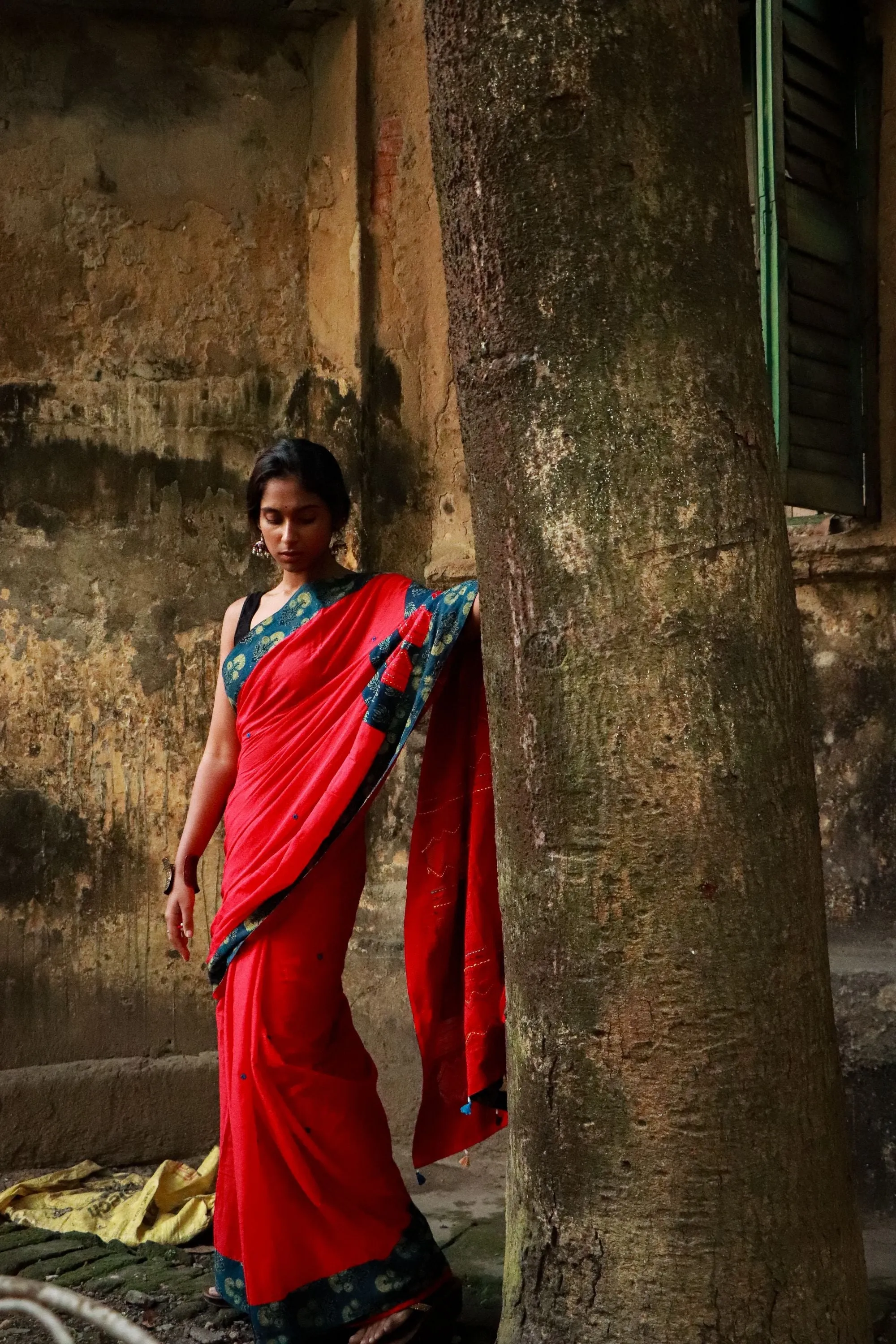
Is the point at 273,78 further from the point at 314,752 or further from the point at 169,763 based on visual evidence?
the point at 314,752

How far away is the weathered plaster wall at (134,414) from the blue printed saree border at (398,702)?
166cm

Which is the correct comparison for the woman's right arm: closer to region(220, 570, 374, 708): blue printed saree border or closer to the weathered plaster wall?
region(220, 570, 374, 708): blue printed saree border

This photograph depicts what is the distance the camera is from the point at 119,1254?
3375 millimetres

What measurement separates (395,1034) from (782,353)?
236cm

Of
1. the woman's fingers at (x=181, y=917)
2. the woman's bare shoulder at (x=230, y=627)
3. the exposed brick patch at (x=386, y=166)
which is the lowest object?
the woman's fingers at (x=181, y=917)

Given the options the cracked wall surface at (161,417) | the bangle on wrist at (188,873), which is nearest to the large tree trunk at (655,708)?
the bangle on wrist at (188,873)

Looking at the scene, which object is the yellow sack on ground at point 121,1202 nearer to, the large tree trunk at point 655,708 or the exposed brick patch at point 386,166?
the large tree trunk at point 655,708

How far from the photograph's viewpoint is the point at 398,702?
2.86 m

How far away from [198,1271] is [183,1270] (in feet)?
0.12

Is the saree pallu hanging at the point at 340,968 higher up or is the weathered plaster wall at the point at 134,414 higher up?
the weathered plaster wall at the point at 134,414

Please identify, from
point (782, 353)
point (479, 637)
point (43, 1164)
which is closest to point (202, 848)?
point (479, 637)

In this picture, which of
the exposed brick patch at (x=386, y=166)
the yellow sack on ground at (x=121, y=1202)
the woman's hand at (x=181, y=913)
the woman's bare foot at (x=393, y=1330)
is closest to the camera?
the woman's bare foot at (x=393, y=1330)

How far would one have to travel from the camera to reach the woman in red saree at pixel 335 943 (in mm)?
2738

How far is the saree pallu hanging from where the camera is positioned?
274 centimetres
